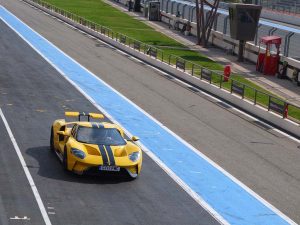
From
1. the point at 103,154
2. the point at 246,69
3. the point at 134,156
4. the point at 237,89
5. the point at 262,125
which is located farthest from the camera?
the point at 246,69

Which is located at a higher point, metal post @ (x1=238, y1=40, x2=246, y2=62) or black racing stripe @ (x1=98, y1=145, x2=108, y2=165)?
black racing stripe @ (x1=98, y1=145, x2=108, y2=165)

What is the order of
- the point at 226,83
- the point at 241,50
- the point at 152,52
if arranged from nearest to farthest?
1. the point at 226,83
2. the point at 152,52
3. the point at 241,50

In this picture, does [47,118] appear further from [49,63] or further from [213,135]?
[49,63]

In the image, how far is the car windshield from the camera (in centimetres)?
2023

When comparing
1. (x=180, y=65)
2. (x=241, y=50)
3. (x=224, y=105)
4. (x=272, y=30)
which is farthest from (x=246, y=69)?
(x=224, y=105)

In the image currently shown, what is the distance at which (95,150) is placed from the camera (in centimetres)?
1953

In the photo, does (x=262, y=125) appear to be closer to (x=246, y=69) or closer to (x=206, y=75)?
(x=206, y=75)

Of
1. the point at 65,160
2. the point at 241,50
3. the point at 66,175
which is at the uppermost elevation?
the point at 65,160

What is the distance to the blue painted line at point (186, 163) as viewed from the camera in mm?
18188

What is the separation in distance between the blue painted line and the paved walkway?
1012 centimetres

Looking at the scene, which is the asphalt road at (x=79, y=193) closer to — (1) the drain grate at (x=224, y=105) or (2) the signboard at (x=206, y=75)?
(1) the drain grate at (x=224, y=105)

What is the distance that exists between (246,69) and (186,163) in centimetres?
2687

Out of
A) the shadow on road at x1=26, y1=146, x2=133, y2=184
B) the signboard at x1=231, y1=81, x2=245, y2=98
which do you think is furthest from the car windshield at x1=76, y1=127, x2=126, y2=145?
the signboard at x1=231, y1=81, x2=245, y2=98

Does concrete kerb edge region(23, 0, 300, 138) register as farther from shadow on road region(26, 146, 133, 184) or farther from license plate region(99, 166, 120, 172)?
license plate region(99, 166, 120, 172)
